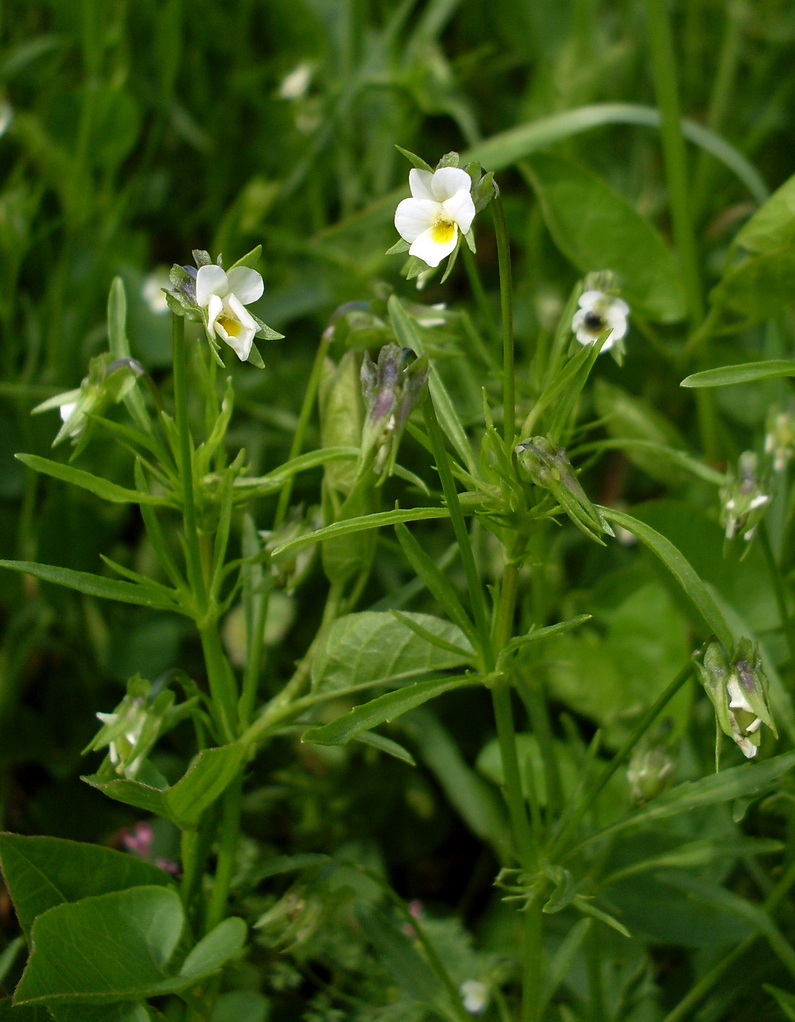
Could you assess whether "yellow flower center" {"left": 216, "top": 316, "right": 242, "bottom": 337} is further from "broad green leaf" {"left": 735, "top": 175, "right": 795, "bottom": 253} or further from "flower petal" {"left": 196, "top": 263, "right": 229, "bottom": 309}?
"broad green leaf" {"left": 735, "top": 175, "right": 795, "bottom": 253}

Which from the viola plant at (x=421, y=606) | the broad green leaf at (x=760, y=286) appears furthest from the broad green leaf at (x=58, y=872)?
the broad green leaf at (x=760, y=286)

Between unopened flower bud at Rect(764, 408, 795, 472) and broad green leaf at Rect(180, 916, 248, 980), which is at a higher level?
unopened flower bud at Rect(764, 408, 795, 472)

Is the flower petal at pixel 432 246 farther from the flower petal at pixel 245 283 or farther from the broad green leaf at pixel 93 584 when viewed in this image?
the broad green leaf at pixel 93 584

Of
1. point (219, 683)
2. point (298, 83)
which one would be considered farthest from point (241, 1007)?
point (298, 83)

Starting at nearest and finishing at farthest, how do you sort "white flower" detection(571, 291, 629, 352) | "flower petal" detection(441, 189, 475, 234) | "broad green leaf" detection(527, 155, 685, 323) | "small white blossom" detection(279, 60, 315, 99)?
1. "flower petal" detection(441, 189, 475, 234)
2. "white flower" detection(571, 291, 629, 352)
3. "broad green leaf" detection(527, 155, 685, 323)
4. "small white blossom" detection(279, 60, 315, 99)

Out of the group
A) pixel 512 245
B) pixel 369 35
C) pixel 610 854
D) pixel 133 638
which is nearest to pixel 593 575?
pixel 610 854

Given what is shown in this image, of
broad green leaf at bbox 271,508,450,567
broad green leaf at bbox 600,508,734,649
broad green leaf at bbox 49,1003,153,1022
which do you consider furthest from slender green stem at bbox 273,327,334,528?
broad green leaf at bbox 49,1003,153,1022
